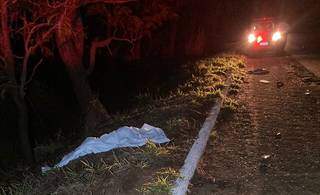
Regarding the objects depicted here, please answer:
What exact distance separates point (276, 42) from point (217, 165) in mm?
19039

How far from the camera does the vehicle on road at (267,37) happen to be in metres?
25.0

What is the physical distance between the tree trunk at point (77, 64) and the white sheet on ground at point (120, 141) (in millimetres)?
5303

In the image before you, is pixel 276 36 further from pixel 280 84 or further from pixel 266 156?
pixel 266 156

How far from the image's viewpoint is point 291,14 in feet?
181

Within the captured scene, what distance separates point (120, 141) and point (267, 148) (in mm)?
2359

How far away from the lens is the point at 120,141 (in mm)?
8188

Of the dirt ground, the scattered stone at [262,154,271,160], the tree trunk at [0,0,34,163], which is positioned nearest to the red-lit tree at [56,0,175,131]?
the tree trunk at [0,0,34,163]

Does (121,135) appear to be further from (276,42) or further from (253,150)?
(276,42)

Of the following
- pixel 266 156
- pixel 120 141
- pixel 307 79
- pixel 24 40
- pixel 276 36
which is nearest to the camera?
pixel 266 156

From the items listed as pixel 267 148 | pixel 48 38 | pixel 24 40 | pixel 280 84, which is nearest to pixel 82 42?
pixel 48 38

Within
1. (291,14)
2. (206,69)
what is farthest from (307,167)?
(291,14)

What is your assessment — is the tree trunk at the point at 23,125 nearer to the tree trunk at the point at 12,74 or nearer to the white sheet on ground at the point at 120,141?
the tree trunk at the point at 12,74

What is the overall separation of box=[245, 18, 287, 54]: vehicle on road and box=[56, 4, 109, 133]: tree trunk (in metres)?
12.5

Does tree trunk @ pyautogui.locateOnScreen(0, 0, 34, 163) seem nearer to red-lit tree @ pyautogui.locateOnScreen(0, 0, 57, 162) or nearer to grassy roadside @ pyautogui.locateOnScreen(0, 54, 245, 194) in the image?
red-lit tree @ pyautogui.locateOnScreen(0, 0, 57, 162)
